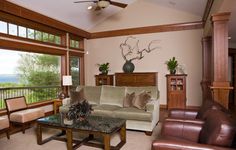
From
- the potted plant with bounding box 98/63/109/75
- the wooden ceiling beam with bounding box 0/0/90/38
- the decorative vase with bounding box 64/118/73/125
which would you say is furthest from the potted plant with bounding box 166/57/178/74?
the decorative vase with bounding box 64/118/73/125

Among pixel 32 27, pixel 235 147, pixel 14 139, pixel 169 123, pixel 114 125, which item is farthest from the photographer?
pixel 32 27

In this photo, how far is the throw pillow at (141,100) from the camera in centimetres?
399

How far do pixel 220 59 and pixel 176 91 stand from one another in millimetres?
2628

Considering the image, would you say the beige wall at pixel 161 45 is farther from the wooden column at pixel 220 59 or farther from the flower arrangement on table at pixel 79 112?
the flower arrangement on table at pixel 79 112

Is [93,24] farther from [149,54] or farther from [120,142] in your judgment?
[120,142]

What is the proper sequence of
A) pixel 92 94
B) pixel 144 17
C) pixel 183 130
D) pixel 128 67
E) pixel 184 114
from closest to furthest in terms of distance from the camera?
pixel 183 130 → pixel 184 114 → pixel 92 94 → pixel 128 67 → pixel 144 17

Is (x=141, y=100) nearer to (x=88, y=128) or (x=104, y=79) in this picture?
(x=88, y=128)

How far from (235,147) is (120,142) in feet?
6.54

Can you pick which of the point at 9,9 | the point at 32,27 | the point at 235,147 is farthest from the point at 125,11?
the point at 235,147

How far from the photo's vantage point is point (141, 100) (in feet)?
13.3

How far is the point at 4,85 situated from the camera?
4938mm

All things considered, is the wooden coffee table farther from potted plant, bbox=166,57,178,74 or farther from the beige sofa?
potted plant, bbox=166,57,178,74

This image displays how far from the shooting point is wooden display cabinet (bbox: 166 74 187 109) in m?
5.86

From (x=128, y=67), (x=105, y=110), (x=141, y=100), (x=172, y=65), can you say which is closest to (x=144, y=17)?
(x=128, y=67)
